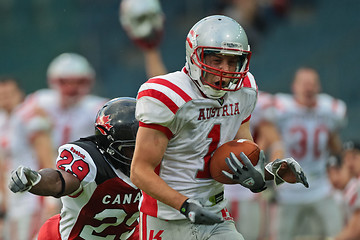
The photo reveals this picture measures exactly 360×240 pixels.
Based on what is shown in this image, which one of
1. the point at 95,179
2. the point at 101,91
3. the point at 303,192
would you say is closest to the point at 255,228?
the point at 303,192

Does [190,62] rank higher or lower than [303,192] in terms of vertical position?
higher

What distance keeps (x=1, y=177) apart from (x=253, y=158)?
6183 millimetres

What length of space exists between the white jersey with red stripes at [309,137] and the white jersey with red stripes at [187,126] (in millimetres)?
4400

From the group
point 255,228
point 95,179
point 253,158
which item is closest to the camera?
point 253,158

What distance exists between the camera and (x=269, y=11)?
13.0m

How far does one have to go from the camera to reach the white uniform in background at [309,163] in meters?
8.38

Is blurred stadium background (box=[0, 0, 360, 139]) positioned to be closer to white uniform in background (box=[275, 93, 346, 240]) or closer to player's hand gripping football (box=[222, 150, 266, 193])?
white uniform in background (box=[275, 93, 346, 240])

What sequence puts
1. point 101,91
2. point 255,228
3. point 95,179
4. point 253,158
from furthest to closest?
point 101,91, point 255,228, point 95,179, point 253,158

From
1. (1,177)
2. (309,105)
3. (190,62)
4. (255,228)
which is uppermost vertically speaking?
(190,62)

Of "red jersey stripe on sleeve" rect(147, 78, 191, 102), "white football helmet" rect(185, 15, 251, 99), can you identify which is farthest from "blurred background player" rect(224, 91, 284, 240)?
"red jersey stripe on sleeve" rect(147, 78, 191, 102)

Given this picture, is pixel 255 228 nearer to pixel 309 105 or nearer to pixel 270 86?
pixel 309 105

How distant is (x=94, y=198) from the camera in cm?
422

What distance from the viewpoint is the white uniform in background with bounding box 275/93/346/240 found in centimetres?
838

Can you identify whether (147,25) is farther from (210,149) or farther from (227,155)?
(227,155)
